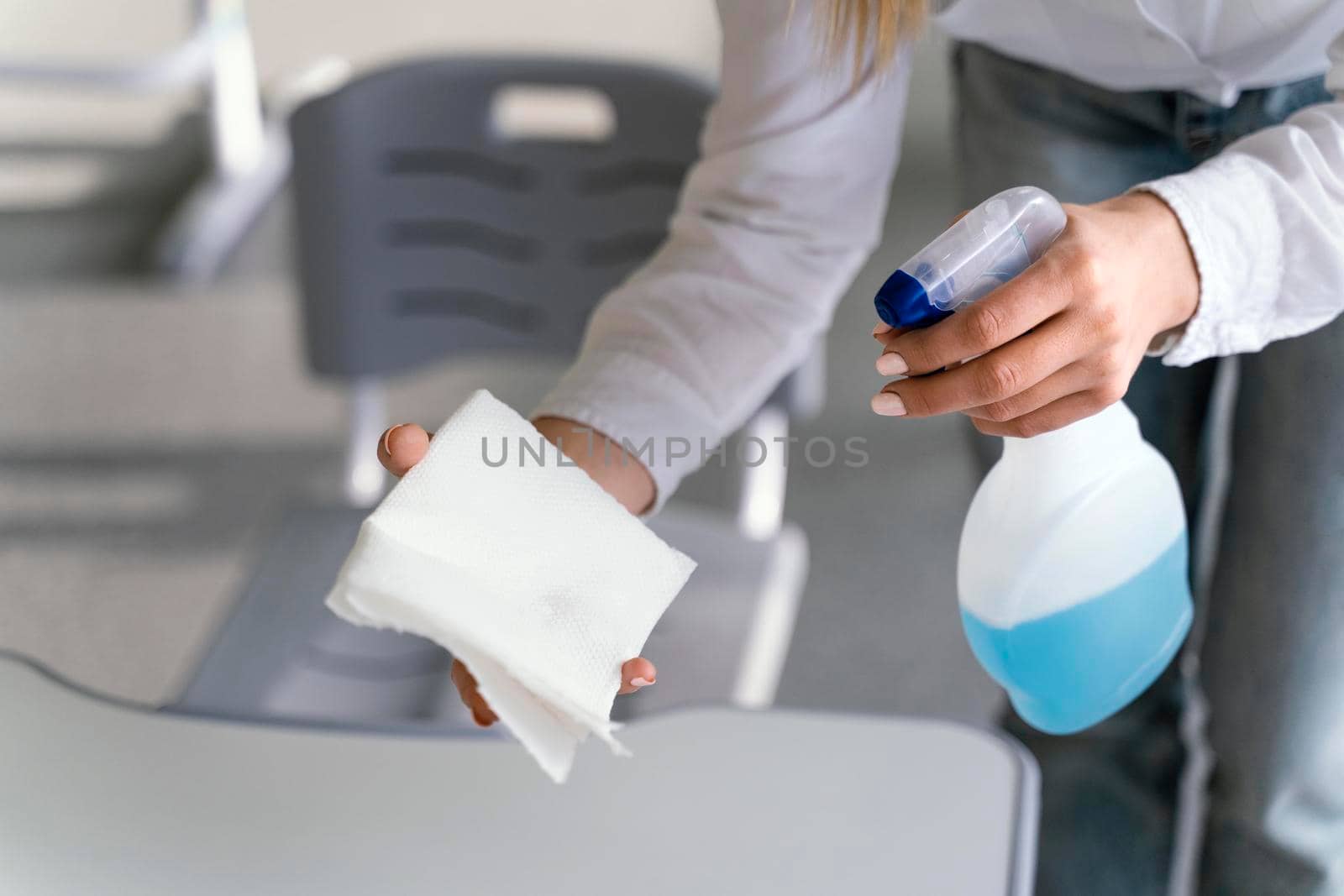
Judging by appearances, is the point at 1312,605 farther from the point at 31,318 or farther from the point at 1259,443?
the point at 31,318

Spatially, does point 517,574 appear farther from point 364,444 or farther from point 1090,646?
point 364,444

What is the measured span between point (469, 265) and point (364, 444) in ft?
0.66

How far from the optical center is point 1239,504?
65 centimetres

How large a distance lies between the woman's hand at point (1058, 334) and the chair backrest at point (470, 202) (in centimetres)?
42

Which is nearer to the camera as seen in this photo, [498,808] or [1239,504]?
[498,808]

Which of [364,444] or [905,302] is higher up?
[905,302]

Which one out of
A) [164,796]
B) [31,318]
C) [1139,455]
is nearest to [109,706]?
[164,796]

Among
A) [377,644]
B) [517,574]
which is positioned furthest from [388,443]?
[377,644]

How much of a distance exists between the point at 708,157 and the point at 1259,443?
0.28 meters

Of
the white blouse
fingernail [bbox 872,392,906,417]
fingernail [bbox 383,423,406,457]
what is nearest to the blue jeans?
the white blouse

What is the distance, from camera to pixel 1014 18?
57cm

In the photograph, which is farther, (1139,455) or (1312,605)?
(1312,605)

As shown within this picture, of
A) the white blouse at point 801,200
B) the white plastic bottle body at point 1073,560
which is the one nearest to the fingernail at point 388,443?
the white blouse at point 801,200

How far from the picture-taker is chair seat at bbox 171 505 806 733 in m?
0.74
